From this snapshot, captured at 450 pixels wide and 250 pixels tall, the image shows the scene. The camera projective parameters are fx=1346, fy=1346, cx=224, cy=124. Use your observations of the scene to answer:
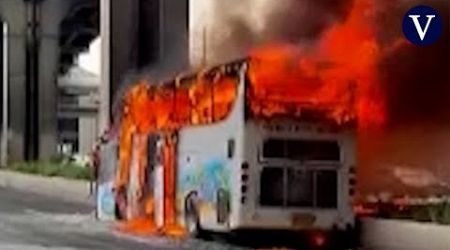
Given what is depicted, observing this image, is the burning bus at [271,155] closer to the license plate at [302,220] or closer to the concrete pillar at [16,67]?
the license plate at [302,220]

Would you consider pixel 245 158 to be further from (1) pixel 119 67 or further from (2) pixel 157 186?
(1) pixel 119 67

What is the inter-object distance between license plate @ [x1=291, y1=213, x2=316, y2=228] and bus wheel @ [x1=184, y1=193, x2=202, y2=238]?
10.1 feet

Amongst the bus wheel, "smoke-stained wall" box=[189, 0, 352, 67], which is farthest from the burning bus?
"smoke-stained wall" box=[189, 0, 352, 67]

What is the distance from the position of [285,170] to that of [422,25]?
3561 mm

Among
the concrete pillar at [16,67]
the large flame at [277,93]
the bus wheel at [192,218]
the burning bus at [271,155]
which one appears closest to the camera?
the burning bus at [271,155]

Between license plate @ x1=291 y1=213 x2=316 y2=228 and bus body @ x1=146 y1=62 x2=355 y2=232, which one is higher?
bus body @ x1=146 y1=62 x2=355 y2=232

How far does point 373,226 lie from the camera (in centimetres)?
2378

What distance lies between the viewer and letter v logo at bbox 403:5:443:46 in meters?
23.7

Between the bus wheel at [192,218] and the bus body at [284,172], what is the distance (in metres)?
1.97

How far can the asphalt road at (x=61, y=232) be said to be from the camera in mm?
24438

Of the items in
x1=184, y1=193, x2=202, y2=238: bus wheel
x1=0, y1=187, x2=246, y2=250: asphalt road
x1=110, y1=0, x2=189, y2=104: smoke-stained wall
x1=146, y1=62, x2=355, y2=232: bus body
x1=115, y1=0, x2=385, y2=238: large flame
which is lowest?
x1=0, y1=187, x2=246, y2=250: asphalt road

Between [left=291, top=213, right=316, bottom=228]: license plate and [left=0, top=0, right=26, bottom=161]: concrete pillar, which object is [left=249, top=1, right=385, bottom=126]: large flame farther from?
[left=0, top=0, right=26, bottom=161]: concrete pillar

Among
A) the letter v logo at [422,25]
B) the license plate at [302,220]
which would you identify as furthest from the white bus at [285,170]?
the letter v logo at [422,25]

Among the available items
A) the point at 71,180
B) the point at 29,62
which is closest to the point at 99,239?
the point at 71,180
